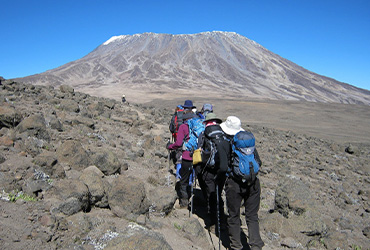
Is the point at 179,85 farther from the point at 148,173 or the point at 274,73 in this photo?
the point at 148,173

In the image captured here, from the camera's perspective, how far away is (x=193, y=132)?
14.2 feet

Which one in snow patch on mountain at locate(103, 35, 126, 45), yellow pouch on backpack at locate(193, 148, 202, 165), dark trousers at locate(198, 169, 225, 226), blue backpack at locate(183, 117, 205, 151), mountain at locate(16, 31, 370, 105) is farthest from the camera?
snow patch on mountain at locate(103, 35, 126, 45)

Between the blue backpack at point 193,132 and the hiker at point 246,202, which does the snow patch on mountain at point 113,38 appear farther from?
the hiker at point 246,202

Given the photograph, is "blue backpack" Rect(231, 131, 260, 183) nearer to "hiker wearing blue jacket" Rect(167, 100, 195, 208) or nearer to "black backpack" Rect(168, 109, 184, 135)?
"hiker wearing blue jacket" Rect(167, 100, 195, 208)

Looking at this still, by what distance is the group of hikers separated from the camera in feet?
10.9

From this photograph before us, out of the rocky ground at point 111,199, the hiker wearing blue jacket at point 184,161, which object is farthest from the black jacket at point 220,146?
the rocky ground at point 111,199

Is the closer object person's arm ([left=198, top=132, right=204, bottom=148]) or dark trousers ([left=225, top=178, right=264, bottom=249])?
dark trousers ([left=225, top=178, right=264, bottom=249])

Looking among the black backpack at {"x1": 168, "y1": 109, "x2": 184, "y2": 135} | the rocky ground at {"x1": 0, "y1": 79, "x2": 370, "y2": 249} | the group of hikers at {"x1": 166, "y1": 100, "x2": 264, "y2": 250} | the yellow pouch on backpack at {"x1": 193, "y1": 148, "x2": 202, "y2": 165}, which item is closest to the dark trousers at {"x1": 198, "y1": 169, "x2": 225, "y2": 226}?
the group of hikers at {"x1": 166, "y1": 100, "x2": 264, "y2": 250}

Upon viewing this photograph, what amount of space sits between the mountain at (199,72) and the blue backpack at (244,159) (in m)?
70.7

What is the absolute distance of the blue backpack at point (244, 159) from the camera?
127 inches

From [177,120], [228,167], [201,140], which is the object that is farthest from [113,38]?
[228,167]

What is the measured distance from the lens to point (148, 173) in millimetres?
5844

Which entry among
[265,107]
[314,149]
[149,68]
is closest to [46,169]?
[314,149]

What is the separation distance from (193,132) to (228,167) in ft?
3.42
